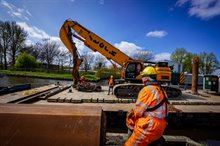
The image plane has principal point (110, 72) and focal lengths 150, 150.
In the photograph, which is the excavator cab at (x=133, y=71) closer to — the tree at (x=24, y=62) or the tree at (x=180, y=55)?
the tree at (x=24, y=62)

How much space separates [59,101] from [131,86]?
4489mm

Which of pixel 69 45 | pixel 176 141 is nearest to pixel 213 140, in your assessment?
pixel 176 141

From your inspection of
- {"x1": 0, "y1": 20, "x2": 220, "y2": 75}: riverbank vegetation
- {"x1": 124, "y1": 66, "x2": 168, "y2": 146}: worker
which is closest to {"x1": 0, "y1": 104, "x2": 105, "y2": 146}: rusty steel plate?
{"x1": 124, "y1": 66, "x2": 168, "y2": 146}: worker

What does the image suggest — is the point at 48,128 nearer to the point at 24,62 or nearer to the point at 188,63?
the point at 24,62

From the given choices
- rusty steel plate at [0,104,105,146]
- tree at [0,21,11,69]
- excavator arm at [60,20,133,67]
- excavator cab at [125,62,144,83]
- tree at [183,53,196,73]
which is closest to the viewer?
rusty steel plate at [0,104,105,146]

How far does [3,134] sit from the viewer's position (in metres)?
1.85

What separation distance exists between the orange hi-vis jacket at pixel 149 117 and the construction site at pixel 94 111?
0.42 m

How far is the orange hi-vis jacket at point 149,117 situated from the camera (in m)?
2.03

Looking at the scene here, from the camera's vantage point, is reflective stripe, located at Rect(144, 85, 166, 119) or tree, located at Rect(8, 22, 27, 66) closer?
reflective stripe, located at Rect(144, 85, 166, 119)

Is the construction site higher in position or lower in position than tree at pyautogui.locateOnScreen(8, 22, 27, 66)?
lower

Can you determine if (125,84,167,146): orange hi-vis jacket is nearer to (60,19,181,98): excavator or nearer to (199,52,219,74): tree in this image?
(60,19,181,98): excavator

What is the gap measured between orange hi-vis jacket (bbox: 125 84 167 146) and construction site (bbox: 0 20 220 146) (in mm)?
416

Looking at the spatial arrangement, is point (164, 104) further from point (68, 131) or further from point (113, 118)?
point (113, 118)

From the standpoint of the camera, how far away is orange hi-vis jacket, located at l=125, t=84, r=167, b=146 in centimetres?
203
